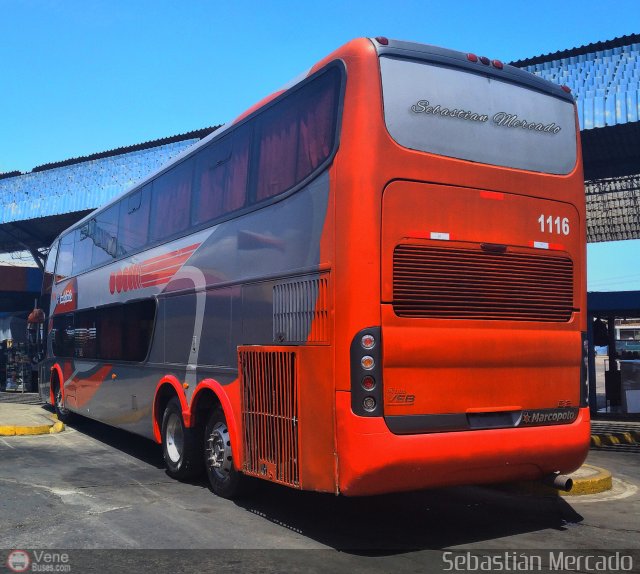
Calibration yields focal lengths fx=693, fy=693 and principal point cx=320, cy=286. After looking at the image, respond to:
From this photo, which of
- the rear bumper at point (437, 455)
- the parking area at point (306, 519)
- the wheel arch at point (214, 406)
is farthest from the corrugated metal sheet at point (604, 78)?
the wheel arch at point (214, 406)

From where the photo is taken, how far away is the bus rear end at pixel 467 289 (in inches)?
215

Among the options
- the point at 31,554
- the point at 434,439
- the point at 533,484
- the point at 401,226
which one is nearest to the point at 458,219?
the point at 401,226

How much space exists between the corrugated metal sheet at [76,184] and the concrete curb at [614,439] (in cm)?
1653

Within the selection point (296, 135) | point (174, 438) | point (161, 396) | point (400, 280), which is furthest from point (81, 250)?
point (400, 280)

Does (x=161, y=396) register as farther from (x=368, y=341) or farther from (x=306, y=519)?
(x=368, y=341)

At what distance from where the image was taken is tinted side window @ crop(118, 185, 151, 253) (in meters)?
10.2

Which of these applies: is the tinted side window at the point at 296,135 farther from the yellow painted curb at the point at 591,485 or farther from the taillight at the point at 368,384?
the yellow painted curb at the point at 591,485

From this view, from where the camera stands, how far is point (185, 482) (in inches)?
341

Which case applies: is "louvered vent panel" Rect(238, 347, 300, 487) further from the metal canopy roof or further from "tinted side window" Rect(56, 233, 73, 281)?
the metal canopy roof

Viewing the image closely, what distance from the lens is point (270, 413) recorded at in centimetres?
634

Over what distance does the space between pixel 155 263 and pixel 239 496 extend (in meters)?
3.60

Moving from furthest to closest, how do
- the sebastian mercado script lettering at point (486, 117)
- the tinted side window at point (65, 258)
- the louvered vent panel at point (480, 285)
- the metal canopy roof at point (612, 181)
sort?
the metal canopy roof at point (612, 181)
the tinted side window at point (65, 258)
the sebastian mercado script lettering at point (486, 117)
the louvered vent panel at point (480, 285)

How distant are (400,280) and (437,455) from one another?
143cm

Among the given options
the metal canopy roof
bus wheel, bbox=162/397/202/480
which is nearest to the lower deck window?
bus wheel, bbox=162/397/202/480
